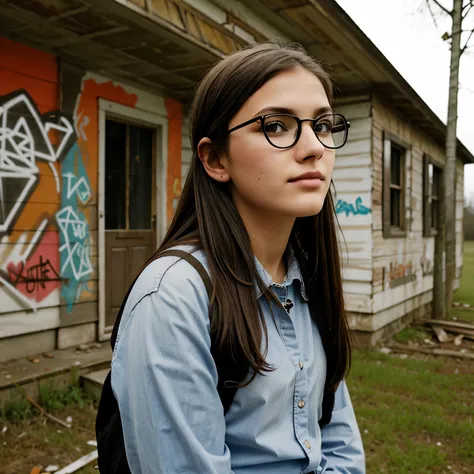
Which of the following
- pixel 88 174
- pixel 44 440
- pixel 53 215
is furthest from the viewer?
pixel 88 174

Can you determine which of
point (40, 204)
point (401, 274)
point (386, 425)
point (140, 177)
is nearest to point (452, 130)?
point (401, 274)

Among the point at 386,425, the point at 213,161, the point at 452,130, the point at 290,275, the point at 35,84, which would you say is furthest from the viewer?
the point at 452,130

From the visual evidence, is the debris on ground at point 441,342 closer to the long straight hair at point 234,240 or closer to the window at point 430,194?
the window at point 430,194

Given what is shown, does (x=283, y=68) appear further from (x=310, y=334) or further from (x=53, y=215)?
(x=53, y=215)

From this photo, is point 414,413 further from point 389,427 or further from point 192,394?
point 192,394

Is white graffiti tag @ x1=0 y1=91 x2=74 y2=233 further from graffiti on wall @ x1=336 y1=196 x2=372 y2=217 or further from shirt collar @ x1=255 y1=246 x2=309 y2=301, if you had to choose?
graffiti on wall @ x1=336 y1=196 x2=372 y2=217

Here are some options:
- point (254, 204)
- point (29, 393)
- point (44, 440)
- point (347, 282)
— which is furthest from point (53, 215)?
point (347, 282)

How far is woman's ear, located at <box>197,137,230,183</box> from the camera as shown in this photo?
1.29 m

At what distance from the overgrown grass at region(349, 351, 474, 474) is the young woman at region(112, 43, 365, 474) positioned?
2426mm

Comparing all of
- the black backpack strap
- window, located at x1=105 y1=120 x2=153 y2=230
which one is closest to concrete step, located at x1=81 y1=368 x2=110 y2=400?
window, located at x1=105 y1=120 x2=153 y2=230

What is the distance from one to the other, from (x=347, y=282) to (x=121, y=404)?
627 cm

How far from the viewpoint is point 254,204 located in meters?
1.27

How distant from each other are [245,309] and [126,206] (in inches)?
186

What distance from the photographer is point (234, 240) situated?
1.24 meters
